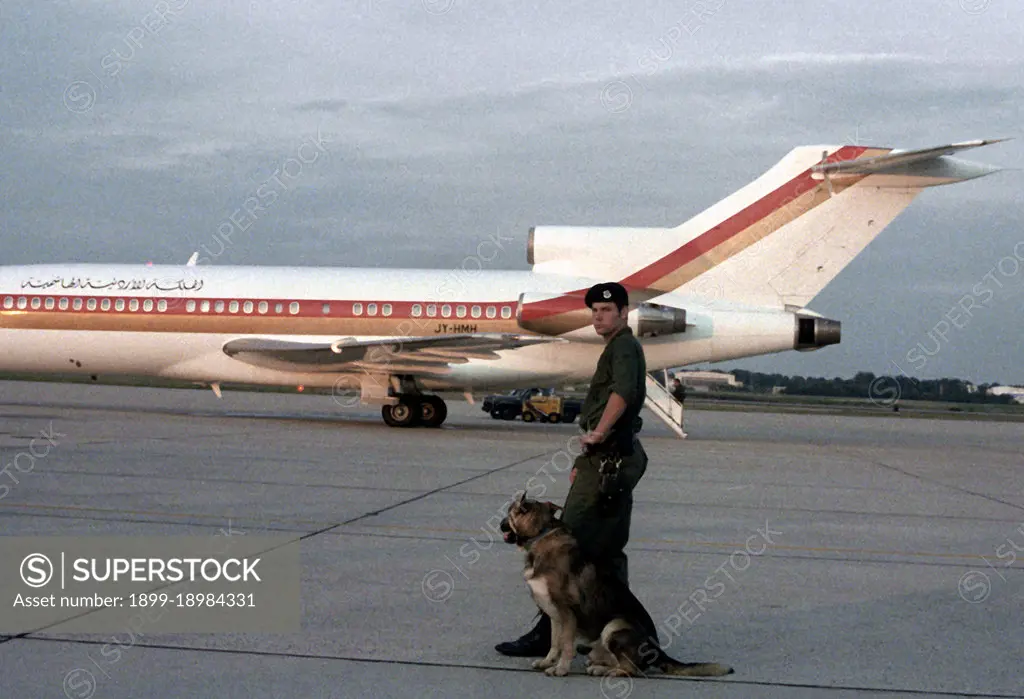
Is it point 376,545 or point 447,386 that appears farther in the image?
point 447,386

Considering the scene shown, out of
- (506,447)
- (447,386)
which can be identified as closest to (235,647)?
(506,447)

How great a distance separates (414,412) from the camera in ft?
80.7

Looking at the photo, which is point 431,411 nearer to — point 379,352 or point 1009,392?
point 379,352

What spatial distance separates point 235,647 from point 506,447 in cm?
1436

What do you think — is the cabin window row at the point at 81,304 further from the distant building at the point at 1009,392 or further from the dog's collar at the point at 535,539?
the distant building at the point at 1009,392

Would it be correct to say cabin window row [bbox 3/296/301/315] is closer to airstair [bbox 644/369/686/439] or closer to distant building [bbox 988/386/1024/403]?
airstair [bbox 644/369/686/439]

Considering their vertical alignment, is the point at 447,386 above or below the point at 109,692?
above

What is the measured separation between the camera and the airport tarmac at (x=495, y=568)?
5535mm

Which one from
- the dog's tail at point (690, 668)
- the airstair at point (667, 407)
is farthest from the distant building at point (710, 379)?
the dog's tail at point (690, 668)

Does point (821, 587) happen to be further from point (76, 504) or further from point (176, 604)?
point (76, 504)

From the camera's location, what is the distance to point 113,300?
24.6 m

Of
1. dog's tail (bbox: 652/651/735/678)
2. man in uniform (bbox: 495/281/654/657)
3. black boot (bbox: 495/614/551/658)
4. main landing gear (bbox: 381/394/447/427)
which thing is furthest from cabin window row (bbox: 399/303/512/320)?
dog's tail (bbox: 652/651/735/678)

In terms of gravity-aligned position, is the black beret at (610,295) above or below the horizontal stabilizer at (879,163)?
below

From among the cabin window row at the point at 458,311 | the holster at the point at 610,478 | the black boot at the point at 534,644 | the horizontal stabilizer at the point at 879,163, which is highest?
the horizontal stabilizer at the point at 879,163
